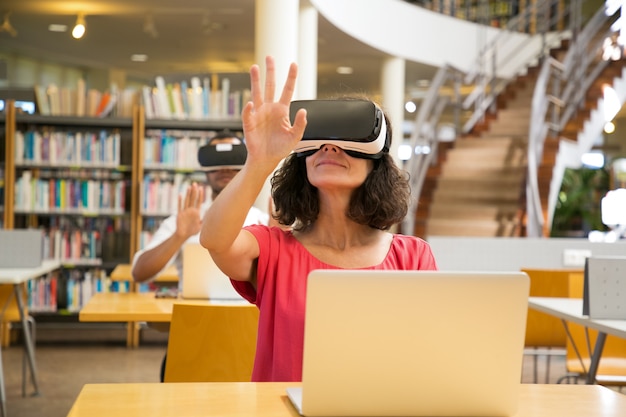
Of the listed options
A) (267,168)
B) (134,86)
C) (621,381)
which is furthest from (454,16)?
(267,168)

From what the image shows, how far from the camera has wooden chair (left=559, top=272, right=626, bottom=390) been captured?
3.81 meters

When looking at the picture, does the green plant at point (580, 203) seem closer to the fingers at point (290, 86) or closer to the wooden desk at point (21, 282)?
the wooden desk at point (21, 282)

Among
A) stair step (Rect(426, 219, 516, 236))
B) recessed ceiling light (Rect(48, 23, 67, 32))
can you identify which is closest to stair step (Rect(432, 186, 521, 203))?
stair step (Rect(426, 219, 516, 236))

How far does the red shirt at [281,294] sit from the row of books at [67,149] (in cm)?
541

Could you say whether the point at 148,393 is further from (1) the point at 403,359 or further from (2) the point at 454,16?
(2) the point at 454,16

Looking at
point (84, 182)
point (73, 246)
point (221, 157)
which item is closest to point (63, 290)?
point (73, 246)

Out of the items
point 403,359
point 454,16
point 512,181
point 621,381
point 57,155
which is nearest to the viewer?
point 403,359

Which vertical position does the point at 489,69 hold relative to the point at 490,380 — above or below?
above

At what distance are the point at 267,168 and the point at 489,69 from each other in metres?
12.3

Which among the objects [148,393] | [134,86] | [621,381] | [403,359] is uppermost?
[134,86]

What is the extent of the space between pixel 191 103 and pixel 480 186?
12.3 ft

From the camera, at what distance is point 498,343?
1.38m

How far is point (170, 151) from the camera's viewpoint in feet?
24.1

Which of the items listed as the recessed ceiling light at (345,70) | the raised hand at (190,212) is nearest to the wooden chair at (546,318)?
the raised hand at (190,212)
